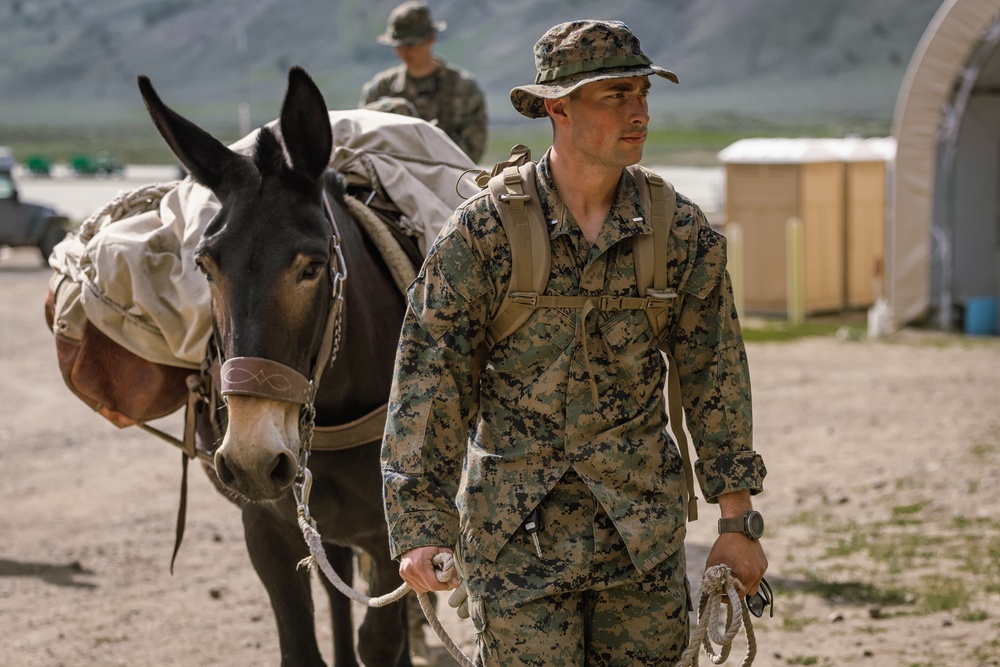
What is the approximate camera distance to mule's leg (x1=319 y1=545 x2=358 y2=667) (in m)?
5.06

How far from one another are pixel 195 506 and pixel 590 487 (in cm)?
625

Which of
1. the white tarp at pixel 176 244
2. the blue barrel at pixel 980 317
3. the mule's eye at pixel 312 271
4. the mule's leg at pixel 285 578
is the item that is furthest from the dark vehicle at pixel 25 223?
the mule's eye at pixel 312 271

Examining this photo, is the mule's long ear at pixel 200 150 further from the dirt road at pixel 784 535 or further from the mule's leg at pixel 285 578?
the dirt road at pixel 784 535

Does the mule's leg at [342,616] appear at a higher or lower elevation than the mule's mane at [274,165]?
lower

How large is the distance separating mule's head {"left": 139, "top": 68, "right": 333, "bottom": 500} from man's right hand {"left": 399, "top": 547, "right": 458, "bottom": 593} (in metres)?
0.58

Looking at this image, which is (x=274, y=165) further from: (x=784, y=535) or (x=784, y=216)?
(x=784, y=216)

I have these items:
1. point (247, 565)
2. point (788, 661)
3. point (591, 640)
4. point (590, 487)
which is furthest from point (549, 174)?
point (247, 565)

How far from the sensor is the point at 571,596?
314 cm

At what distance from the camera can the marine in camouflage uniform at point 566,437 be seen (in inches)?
122

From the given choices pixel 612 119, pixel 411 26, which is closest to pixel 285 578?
pixel 612 119

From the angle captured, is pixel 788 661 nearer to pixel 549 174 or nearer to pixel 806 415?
pixel 549 174

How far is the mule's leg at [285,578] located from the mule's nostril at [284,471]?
0.81m

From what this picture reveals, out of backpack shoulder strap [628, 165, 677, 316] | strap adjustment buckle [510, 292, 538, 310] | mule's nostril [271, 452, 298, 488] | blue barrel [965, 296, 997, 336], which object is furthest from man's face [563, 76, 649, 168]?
blue barrel [965, 296, 997, 336]

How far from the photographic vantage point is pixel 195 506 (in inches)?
349
